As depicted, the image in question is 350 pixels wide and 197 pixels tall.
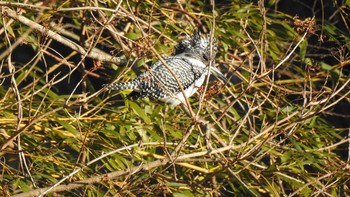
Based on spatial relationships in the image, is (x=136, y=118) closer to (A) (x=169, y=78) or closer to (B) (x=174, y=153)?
(A) (x=169, y=78)

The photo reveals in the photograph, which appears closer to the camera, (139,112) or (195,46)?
(139,112)

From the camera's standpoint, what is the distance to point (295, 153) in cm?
316

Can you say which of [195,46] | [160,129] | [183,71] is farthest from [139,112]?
[195,46]

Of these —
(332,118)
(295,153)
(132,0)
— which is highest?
(132,0)

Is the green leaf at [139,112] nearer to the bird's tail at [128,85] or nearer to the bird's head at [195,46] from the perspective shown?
the bird's tail at [128,85]

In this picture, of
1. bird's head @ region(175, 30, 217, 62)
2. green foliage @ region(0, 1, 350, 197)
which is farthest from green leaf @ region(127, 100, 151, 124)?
bird's head @ region(175, 30, 217, 62)

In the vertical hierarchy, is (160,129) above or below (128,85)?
below

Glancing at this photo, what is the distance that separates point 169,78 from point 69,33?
1.78ft

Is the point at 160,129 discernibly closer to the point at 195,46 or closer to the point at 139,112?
the point at 139,112

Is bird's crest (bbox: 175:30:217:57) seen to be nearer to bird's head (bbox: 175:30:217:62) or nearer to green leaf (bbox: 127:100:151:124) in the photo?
bird's head (bbox: 175:30:217:62)

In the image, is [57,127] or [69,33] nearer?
[57,127]

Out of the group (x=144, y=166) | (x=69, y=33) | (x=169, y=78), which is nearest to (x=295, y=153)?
(x=169, y=78)

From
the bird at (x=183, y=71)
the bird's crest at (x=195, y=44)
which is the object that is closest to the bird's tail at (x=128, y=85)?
the bird at (x=183, y=71)

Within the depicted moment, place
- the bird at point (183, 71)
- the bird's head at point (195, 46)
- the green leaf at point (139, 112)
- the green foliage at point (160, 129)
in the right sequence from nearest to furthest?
the green foliage at point (160, 129)
the green leaf at point (139, 112)
the bird at point (183, 71)
the bird's head at point (195, 46)
